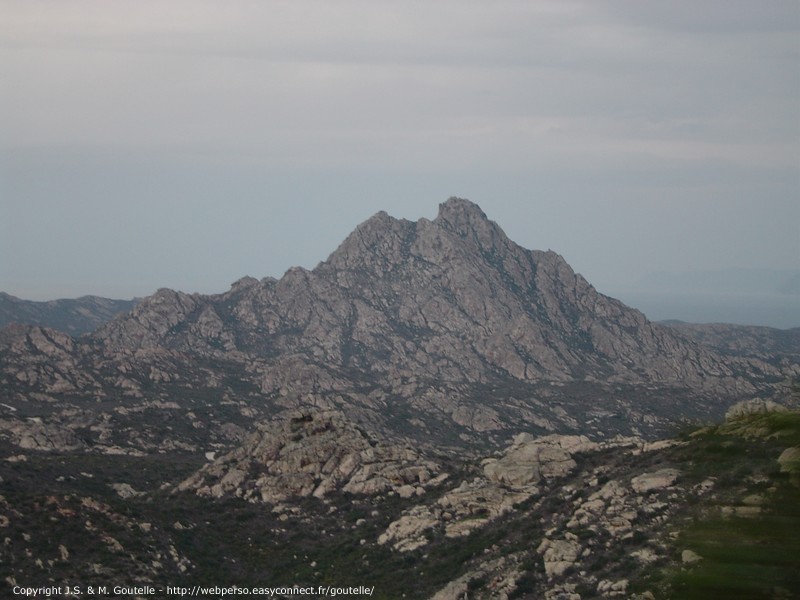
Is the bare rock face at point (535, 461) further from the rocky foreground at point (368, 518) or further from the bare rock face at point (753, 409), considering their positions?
the bare rock face at point (753, 409)

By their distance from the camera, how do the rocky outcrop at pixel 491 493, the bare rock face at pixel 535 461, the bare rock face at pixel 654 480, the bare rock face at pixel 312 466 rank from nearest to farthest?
the bare rock face at pixel 654 480, the rocky outcrop at pixel 491 493, the bare rock face at pixel 535 461, the bare rock face at pixel 312 466

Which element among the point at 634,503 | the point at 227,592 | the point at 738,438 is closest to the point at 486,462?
the point at 634,503

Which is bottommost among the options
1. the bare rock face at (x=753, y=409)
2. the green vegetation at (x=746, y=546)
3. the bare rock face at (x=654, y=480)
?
the bare rock face at (x=654, y=480)

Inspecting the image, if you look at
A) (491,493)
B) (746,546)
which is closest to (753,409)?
(746,546)

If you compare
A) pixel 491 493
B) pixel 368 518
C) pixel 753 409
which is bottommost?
pixel 368 518

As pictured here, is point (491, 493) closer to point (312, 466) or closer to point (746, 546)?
point (312, 466)

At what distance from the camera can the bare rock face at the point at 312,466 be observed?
74.9 metres

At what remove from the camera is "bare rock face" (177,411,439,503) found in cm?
7488

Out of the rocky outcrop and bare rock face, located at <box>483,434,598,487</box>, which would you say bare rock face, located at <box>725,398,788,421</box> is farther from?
bare rock face, located at <box>483,434,598,487</box>

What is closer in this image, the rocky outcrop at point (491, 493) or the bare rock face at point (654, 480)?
the bare rock face at point (654, 480)

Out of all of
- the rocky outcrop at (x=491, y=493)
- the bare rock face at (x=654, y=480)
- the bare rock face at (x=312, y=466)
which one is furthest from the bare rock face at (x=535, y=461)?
the bare rock face at (x=654, y=480)

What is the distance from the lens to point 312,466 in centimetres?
7962

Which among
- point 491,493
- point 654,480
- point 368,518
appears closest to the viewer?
point 654,480

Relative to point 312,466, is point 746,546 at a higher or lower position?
higher
